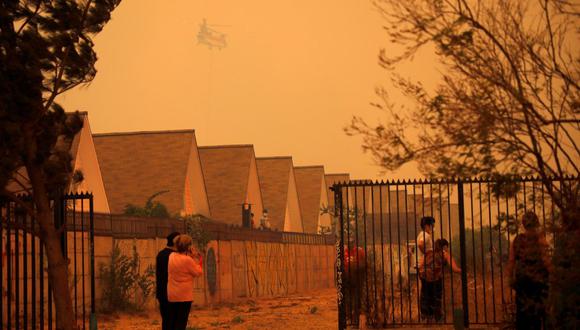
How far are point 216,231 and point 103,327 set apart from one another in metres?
12.2

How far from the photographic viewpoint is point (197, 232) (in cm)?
3155

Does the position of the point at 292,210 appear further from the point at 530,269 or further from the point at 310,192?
the point at 530,269

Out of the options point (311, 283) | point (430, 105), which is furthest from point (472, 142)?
point (311, 283)

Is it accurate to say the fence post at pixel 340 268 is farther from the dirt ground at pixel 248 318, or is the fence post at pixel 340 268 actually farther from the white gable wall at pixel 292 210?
the white gable wall at pixel 292 210

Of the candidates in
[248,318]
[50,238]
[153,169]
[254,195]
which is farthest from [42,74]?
[254,195]

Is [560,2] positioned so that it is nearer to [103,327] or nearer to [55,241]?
[55,241]

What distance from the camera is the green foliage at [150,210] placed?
132ft

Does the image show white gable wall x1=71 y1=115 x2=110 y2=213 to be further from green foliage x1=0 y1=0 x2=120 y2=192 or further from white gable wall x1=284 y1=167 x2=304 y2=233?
white gable wall x1=284 y1=167 x2=304 y2=233

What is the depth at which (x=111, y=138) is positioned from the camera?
49.8 metres

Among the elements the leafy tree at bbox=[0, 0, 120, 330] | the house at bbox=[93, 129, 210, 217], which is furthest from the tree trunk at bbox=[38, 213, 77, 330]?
the house at bbox=[93, 129, 210, 217]

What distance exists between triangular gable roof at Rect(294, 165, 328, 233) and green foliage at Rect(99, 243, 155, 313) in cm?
4758

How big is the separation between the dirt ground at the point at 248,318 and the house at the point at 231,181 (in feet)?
74.3

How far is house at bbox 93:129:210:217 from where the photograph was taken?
4547 cm

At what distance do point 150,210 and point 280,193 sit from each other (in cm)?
2636
